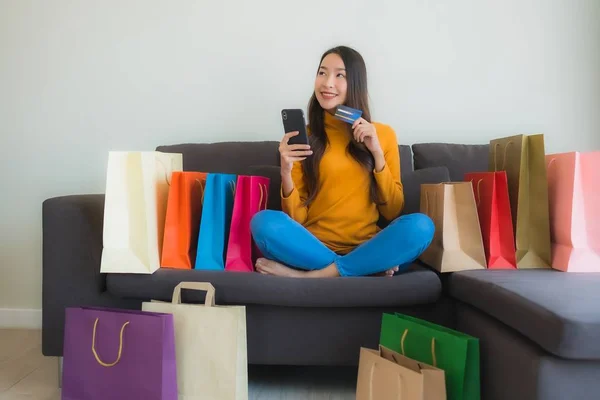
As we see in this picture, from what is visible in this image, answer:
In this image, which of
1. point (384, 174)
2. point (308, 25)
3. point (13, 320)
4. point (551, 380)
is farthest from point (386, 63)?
point (13, 320)

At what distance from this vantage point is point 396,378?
1203mm

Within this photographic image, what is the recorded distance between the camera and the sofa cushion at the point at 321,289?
4.90ft

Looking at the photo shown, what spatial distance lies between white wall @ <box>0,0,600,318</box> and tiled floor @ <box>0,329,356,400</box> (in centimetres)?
62

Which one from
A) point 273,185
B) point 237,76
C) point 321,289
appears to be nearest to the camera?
point 321,289

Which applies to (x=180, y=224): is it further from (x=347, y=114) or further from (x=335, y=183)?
(x=347, y=114)

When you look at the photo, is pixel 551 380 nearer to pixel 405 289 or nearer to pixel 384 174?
pixel 405 289

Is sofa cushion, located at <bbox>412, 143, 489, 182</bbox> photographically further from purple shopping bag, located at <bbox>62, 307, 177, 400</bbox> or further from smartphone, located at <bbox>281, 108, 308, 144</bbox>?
purple shopping bag, located at <bbox>62, 307, 177, 400</bbox>

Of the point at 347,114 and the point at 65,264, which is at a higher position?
the point at 347,114

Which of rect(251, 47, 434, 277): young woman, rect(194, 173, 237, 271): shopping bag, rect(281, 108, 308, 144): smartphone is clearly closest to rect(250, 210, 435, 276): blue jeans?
rect(251, 47, 434, 277): young woman

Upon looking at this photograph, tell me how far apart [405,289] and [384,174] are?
0.40 metres

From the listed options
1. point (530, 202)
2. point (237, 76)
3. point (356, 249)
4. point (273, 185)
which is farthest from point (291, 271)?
point (237, 76)

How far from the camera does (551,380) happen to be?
3.45ft

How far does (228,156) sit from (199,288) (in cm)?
79

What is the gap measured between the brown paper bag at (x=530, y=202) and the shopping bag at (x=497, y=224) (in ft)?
0.12
